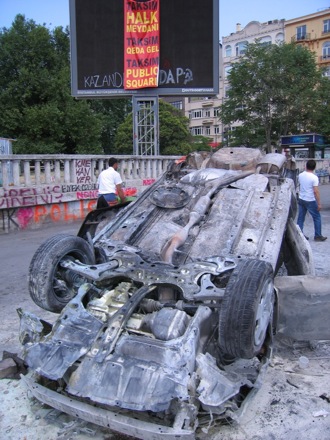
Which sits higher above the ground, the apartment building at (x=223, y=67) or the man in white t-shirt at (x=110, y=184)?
the apartment building at (x=223, y=67)

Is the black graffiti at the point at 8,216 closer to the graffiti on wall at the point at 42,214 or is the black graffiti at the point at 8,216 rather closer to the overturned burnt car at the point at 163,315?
the graffiti on wall at the point at 42,214

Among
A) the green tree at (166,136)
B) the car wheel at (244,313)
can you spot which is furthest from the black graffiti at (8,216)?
the green tree at (166,136)

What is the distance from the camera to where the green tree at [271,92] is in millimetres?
27266

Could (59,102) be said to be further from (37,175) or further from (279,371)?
(279,371)

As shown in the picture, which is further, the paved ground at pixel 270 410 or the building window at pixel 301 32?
the building window at pixel 301 32

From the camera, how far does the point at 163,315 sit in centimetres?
292

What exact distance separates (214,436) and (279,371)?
1.10 meters

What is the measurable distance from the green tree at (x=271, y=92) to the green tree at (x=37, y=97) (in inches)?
429

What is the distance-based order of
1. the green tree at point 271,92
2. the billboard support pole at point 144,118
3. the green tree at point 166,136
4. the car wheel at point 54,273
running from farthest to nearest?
the green tree at point 166,136
the green tree at point 271,92
the billboard support pole at point 144,118
the car wheel at point 54,273

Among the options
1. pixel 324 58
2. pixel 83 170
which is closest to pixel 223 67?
pixel 324 58

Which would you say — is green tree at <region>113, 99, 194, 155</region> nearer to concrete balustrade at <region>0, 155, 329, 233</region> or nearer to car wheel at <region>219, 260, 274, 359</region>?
concrete balustrade at <region>0, 155, 329, 233</region>

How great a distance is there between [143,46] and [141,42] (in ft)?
0.59

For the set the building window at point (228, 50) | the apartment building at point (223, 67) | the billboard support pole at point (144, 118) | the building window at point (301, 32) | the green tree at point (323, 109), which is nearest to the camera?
the billboard support pole at point (144, 118)

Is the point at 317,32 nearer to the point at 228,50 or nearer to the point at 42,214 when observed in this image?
the point at 228,50
